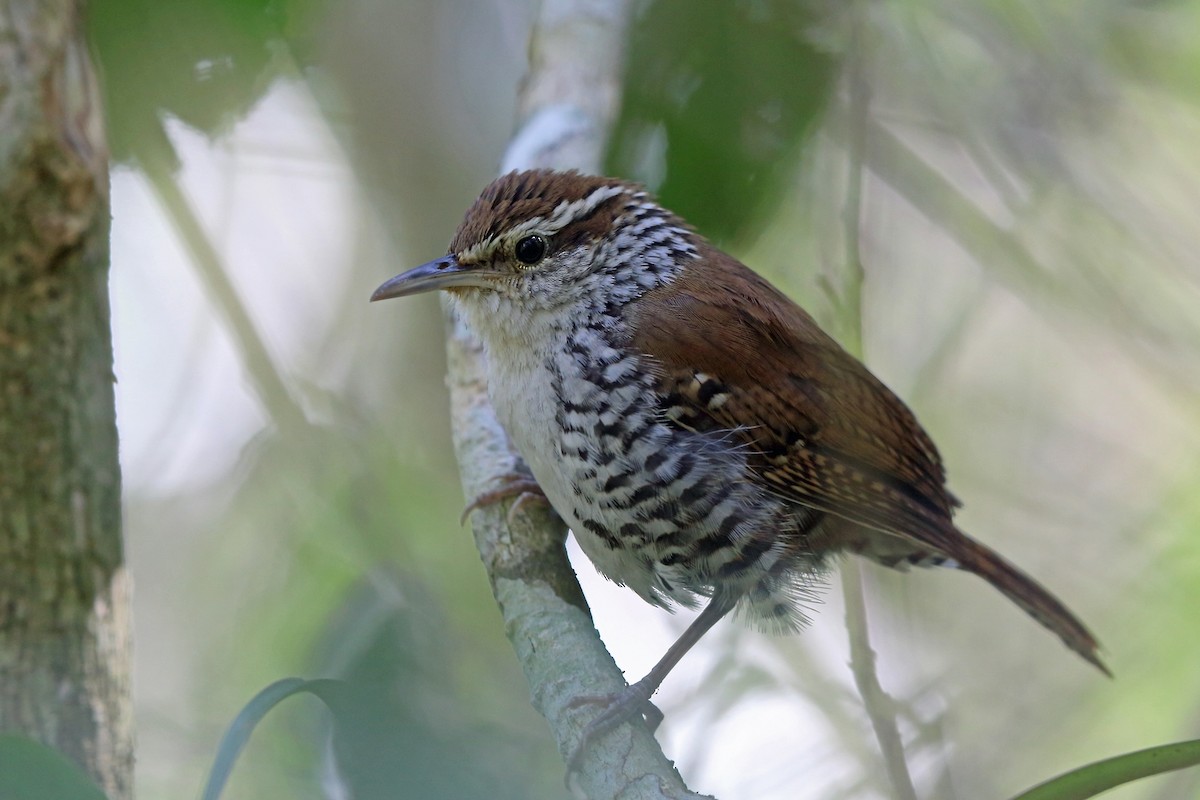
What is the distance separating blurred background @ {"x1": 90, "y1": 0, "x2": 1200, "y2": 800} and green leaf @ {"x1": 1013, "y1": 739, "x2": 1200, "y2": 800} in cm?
49

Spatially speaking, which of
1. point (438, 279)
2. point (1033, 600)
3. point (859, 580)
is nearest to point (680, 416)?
point (859, 580)

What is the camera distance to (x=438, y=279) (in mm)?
2789

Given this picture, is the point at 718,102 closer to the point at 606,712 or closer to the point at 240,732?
the point at 606,712

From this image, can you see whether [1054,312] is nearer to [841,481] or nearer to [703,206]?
[703,206]

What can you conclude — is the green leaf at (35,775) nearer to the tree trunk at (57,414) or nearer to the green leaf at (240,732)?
the green leaf at (240,732)


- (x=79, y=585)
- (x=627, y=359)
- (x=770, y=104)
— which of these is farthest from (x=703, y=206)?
(x=79, y=585)

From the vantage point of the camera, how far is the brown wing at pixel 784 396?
2680mm

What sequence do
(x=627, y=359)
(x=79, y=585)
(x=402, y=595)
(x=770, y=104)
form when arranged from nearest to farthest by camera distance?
1. (x=402, y=595)
2. (x=79, y=585)
3. (x=627, y=359)
4. (x=770, y=104)

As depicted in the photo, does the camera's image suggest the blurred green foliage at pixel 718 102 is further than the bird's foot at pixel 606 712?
Yes

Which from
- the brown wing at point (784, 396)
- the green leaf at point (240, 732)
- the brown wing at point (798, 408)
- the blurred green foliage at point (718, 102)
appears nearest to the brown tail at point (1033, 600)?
the brown wing at point (798, 408)

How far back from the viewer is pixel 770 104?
341cm

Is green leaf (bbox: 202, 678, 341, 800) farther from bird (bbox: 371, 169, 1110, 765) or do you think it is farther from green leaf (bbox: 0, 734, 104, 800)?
bird (bbox: 371, 169, 1110, 765)

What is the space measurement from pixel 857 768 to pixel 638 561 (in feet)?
2.65

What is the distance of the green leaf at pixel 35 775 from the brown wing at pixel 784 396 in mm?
1570
